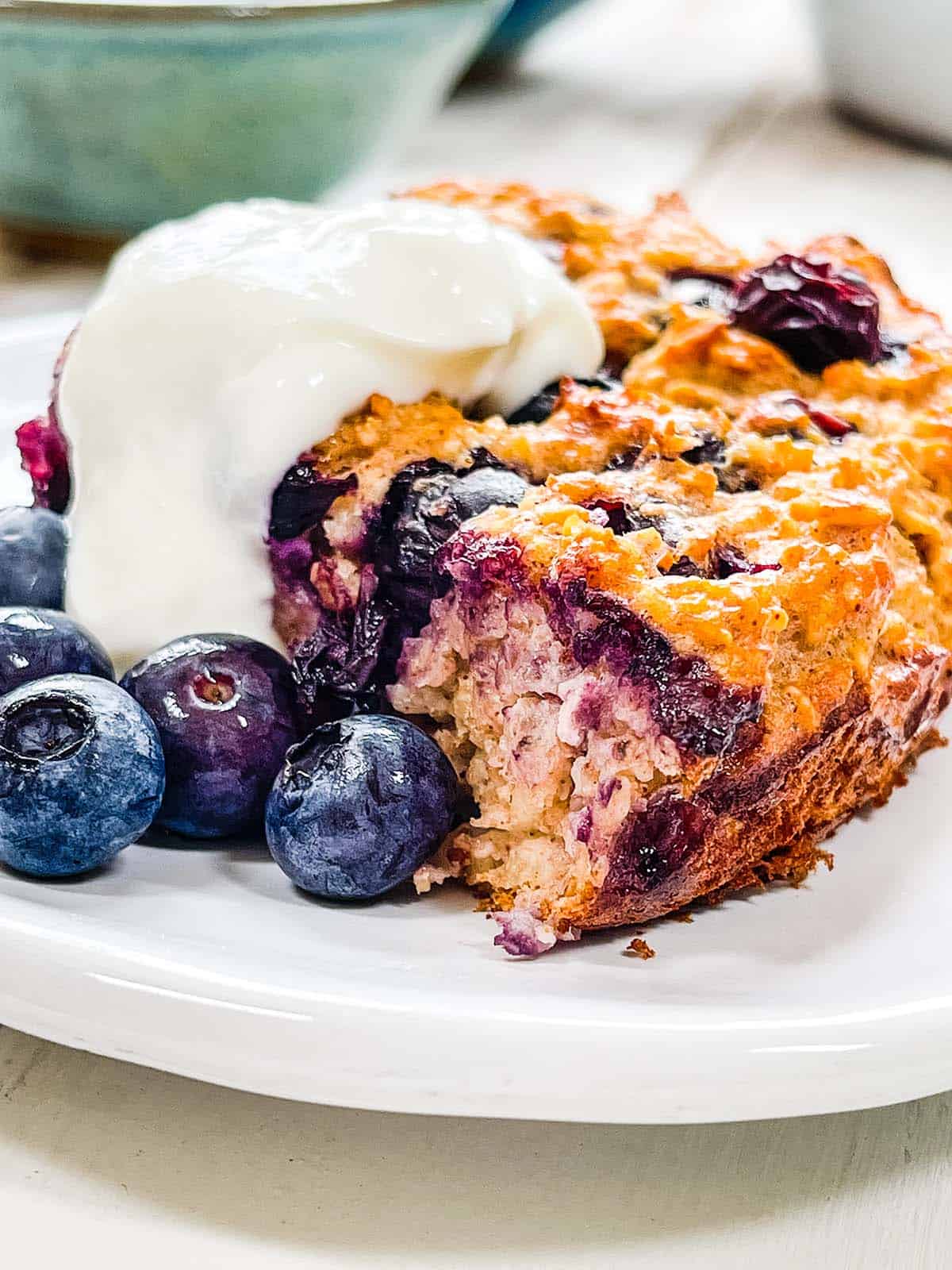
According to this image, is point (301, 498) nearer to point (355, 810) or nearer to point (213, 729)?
point (213, 729)

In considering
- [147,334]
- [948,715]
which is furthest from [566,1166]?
[147,334]

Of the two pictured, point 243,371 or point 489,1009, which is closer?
point 489,1009

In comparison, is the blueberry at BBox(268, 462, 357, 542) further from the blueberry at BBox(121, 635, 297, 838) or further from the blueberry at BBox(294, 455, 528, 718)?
the blueberry at BBox(121, 635, 297, 838)

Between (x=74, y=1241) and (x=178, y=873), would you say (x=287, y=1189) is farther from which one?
(x=178, y=873)

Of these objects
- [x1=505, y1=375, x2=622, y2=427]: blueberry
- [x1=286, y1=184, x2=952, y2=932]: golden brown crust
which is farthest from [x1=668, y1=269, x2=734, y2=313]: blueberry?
[x1=505, y1=375, x2=622, y2=427]: blueberry

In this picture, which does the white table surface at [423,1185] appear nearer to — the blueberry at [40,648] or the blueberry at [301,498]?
the blueberry at [40,648]

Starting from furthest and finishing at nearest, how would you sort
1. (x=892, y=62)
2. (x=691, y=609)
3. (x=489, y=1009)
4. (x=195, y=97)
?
1. (x=892, y=62)
2. (x=195, y=97)
3. (x=691, y=609)
4. (x=489, y=1009)

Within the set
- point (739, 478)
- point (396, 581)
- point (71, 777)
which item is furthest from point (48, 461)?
point (739, 478)
